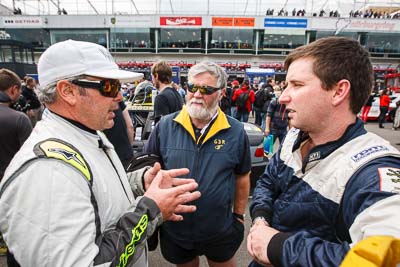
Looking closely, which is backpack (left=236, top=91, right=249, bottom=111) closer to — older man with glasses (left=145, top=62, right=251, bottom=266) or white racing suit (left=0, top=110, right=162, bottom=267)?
older man with glasses (left=145, top=62, right=251, bottom=266)

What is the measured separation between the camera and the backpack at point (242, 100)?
9.49 meters

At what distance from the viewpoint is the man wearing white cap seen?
0.97 m

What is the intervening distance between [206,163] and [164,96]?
2.13 m

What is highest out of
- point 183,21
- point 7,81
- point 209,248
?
point 183,21

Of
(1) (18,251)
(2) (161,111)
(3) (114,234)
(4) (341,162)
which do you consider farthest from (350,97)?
(2) (161,111)

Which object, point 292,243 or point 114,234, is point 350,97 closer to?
point 292,243

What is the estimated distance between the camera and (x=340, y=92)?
1248mm

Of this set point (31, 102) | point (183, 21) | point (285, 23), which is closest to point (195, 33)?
point (183, 21)

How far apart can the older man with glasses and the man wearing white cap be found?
0.61 m

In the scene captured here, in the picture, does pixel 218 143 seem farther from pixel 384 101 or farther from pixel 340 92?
pixel 384 101

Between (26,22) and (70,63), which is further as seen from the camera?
(26,22)

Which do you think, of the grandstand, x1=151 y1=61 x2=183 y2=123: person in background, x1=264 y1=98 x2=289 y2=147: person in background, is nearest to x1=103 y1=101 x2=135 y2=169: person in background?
x1=151 y1=61 x2=183 y2=123: person in background

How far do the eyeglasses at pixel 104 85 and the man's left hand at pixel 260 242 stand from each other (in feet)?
3.25

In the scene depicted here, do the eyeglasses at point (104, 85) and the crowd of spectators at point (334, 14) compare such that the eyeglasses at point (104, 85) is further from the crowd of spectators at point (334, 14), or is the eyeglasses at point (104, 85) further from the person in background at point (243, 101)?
the crowd of spectators at point (334, 14)
